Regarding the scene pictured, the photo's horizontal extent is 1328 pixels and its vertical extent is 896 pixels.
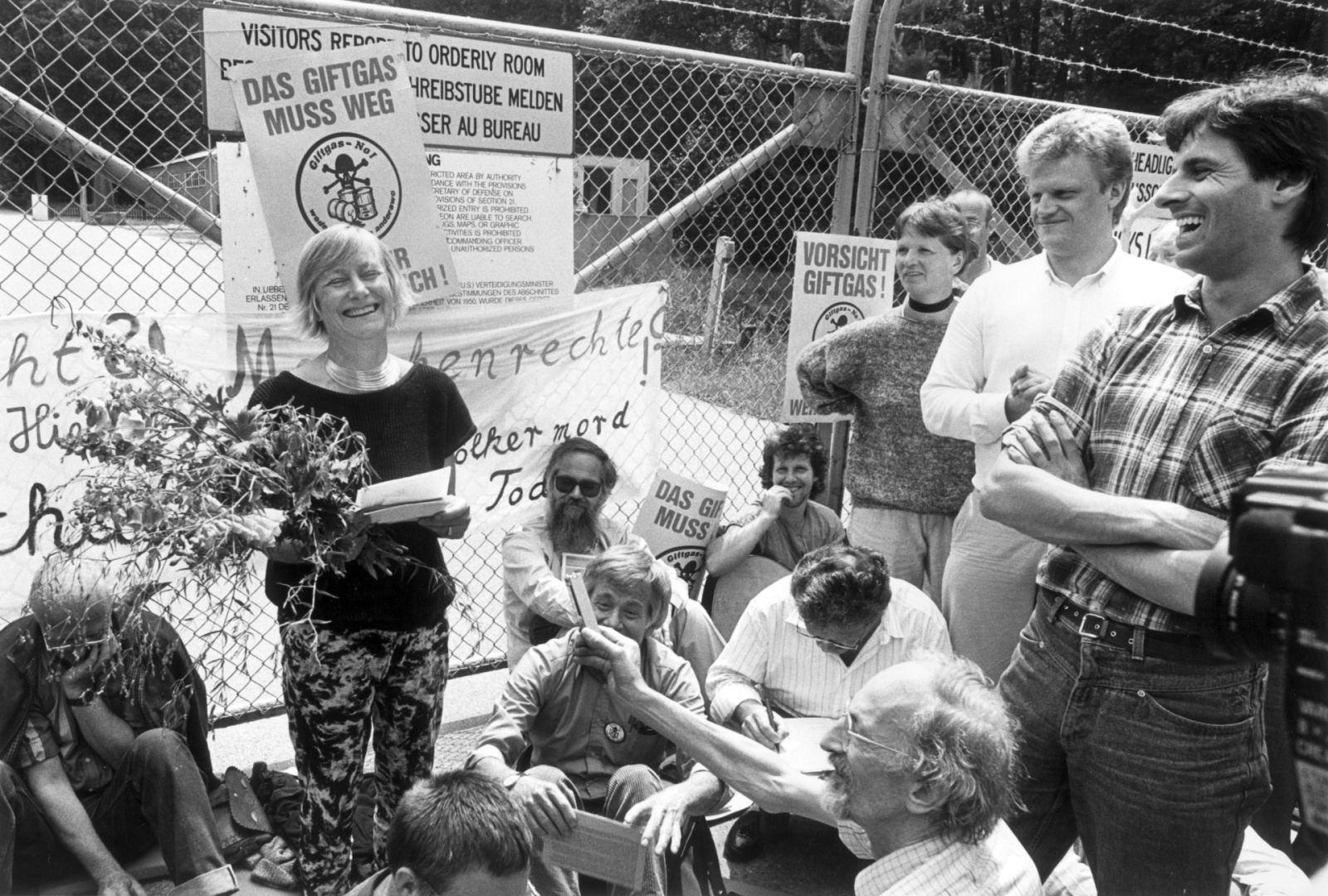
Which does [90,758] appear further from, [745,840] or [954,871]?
[954,871]

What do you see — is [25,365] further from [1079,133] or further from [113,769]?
[1079,133]

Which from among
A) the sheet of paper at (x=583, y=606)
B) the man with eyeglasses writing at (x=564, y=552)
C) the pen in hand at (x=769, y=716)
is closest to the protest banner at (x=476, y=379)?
the man with eyeglasses writing at (x=564, y=552)

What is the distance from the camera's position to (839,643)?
358 centimetres

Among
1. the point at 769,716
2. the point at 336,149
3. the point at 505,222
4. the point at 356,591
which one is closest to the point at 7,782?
the point at 356,591

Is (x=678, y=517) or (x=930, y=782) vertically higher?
(x=930, y=782)

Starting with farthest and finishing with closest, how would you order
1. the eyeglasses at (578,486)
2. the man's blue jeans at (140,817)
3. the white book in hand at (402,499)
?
the eyeglasses at (578,486)
the man's blue jeans at (140,817)
the white book in hand at (402,499)

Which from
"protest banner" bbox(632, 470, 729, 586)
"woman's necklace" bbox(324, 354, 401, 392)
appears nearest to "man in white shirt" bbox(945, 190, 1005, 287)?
"protest banner" bbox(632, 470, 729, 586)

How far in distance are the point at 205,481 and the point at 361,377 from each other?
27.1 inches

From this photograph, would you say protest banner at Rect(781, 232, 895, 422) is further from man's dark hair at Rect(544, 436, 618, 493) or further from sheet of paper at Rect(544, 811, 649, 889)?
sheet of paper at Rect(544, 811, 649, 889)

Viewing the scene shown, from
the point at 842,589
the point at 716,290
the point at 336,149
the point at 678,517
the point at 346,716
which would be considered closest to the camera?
the point at 346,716

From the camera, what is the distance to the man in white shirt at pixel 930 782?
2.05 metres

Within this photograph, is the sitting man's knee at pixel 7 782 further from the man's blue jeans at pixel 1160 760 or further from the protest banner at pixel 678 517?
the man's blue jeans at pixel 1160 760

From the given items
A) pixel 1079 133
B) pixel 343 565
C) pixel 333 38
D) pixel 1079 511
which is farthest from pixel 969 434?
pixel 333 38

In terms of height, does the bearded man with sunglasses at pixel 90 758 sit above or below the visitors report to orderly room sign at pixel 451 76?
below
